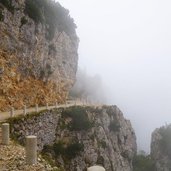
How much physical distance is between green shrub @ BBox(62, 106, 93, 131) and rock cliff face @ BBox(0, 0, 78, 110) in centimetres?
285

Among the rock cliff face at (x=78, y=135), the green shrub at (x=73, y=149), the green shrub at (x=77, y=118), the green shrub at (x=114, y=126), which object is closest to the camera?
the rock cliff face at (x=78, y=135)

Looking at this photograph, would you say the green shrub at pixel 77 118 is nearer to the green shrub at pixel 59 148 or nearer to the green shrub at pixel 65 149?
the green shrub at pixel 65 149

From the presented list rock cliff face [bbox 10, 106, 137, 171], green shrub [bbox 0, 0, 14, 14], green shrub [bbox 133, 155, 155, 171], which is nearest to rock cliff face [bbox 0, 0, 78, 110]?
green shrub [bbox 0, 0, 14, 14]

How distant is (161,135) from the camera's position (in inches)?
3300

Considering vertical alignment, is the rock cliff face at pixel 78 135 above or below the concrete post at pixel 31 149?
above

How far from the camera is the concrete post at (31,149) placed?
15.5 metres

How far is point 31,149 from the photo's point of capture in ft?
51.0

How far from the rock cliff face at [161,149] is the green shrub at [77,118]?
3549 centimetres

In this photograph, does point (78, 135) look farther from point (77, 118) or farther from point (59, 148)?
point (59, 148)

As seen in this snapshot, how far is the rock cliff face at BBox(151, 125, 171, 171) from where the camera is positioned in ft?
259

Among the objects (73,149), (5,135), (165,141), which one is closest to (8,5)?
(73,149)

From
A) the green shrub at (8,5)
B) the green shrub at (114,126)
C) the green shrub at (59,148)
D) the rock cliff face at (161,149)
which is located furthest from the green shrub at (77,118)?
the rock cliff face at (161,149)

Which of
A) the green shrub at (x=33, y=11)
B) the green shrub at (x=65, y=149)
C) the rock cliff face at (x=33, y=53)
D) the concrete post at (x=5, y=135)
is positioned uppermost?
the green shrub at (x=33, y=11)

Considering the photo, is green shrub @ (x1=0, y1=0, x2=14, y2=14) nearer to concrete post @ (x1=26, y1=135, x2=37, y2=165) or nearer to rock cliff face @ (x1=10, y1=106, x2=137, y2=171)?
rock cliff face @ (x1=10, y1=106, x2=137, y2=171)
